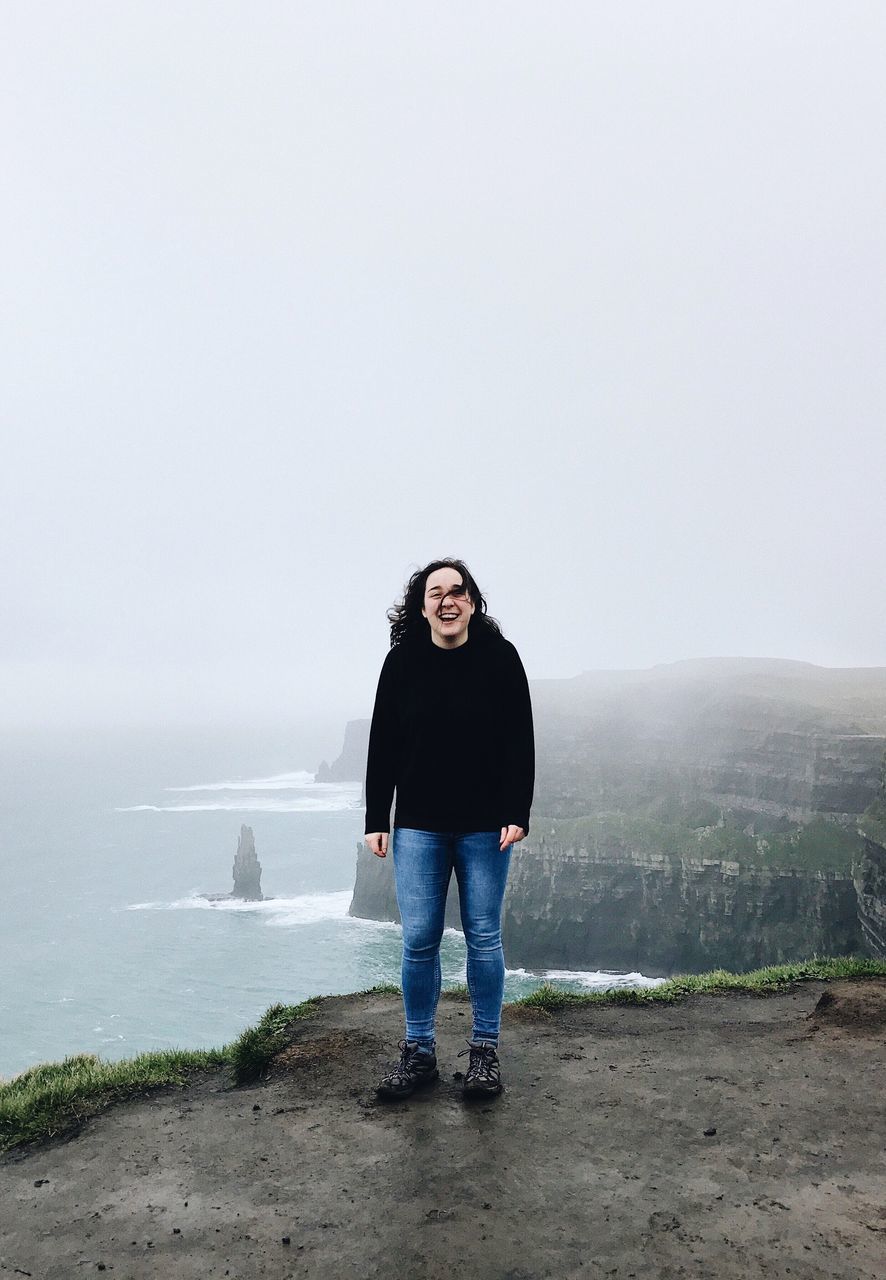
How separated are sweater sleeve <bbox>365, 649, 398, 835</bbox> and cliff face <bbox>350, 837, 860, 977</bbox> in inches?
2099

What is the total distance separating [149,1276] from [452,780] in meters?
3.41

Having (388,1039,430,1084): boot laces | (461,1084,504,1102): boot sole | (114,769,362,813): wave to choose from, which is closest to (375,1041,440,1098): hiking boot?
(388,1039,430,1084): boot laces

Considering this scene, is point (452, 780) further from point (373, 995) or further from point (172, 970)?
point (172, 970)

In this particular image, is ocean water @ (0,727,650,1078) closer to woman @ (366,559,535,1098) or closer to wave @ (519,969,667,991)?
wave @ (519,969,667,991)

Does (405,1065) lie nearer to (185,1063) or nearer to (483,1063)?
(483,1063)

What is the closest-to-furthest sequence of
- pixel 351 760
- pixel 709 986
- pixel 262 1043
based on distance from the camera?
pixel 262 1043
pixel 709 986
pixel 351 760

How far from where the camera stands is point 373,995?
936 cm

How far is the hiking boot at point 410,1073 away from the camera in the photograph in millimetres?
5906

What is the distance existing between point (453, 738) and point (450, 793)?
434mm

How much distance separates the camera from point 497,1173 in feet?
15.2

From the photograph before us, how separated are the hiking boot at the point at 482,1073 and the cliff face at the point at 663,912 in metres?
52.5

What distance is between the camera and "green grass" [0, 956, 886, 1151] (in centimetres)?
593

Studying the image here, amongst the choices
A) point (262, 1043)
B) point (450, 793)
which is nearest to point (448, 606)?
point (450, 793)

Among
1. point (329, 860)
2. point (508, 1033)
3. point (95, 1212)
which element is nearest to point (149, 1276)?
point (95, 1212)
